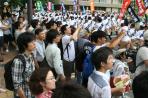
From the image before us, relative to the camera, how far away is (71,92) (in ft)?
8.00

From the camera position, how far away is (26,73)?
4.50 meters

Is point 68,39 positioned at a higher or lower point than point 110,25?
higher

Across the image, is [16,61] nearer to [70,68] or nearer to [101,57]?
[101,57]

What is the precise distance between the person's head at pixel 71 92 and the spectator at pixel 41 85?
3.30ft

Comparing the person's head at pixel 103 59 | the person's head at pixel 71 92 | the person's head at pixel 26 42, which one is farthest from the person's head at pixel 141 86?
the person's head at pixel 26 42

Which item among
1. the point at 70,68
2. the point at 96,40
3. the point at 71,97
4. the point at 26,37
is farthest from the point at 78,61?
the point at 71,97

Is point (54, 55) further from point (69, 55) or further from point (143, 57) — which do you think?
point (69, 55)

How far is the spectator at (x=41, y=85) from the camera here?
11.5 feet

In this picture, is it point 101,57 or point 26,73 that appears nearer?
point 101,57

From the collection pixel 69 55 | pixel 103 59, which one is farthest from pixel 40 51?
pixel 103 59

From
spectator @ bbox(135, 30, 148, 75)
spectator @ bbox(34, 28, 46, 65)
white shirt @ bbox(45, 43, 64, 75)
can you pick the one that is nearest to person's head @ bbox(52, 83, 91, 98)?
spectator @ bbox(135, 30, 148, 75)

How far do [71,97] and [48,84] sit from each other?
1.16m

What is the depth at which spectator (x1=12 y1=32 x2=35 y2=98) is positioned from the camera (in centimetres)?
444

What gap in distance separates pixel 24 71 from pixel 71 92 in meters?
2.12
